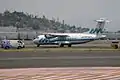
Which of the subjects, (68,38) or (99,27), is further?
(99,27)

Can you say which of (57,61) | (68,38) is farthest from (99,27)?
(57,61)

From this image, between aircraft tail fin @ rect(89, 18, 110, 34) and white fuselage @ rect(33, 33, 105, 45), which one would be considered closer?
white fuselage @ rect(33, 33, 105, 45)

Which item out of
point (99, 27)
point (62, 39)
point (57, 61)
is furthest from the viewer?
point (99, 27)

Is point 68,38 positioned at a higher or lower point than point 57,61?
higher

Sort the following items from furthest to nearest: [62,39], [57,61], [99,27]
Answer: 1. [99,27]
2. [62,39]
3. [57,61]

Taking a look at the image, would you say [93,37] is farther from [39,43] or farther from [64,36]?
[39,43]

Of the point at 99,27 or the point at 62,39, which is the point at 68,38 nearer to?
the point at 62,39

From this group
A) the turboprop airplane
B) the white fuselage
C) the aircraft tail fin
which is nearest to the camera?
the turboprop airplane

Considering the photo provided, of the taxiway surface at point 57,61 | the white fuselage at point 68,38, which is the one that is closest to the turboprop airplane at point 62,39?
the white fuselage at point 68,38

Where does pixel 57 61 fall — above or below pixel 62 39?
below

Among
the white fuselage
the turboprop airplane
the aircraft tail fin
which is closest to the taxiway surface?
the turboprop airplane

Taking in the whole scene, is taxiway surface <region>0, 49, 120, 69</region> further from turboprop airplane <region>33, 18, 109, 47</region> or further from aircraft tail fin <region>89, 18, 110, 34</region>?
aircraft tail fin <region>89, 18, 110, 34</region>

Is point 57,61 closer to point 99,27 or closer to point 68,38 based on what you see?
point 68,38

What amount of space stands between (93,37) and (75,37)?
3851 millimetres
